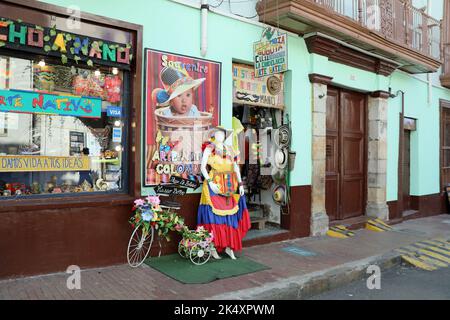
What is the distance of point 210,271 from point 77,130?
2657mm

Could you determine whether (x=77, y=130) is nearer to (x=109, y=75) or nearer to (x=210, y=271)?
(x=109, y=75)

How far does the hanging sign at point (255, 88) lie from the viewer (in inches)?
286

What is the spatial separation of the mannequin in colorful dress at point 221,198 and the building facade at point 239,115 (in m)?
0.42

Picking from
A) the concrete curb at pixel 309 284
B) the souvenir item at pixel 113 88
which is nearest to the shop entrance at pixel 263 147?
the concrete curb at pixel 309 284

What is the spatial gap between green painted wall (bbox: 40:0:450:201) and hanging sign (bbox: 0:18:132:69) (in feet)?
1.35

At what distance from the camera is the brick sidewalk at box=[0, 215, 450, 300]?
4.60 metres

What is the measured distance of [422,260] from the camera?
7102mm

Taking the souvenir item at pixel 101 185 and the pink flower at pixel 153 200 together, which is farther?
the souvenir item at pixel 101 185

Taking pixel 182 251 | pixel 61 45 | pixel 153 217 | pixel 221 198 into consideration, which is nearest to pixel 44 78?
pixel 61 45

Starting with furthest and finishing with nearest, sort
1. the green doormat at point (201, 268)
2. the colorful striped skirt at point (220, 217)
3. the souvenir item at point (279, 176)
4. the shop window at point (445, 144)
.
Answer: the shop window at point (445, 144), the souvenir item at point (279, 176), the colorful striped skirt at point (220, 217), the green doormat at point (201, 268)

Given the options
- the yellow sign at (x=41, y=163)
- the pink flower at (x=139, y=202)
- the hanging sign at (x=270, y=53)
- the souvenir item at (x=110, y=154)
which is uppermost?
the hanging sign at (x=270, y=53)

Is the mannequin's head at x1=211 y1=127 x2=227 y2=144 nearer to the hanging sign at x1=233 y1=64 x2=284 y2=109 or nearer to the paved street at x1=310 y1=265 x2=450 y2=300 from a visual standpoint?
the hanging sign at x1=233 y1=64 x2=284 y2=109

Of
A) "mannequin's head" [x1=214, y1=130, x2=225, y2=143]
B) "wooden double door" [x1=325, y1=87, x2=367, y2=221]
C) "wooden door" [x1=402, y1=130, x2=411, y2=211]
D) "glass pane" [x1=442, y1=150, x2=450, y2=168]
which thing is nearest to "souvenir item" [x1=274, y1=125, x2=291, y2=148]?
"wooden double door" [x1=325, y1=87, x2=367, y2=221]

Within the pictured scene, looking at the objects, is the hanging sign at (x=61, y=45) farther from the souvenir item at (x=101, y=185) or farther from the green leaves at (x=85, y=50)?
the souvenir item at (x=101, y=185)
